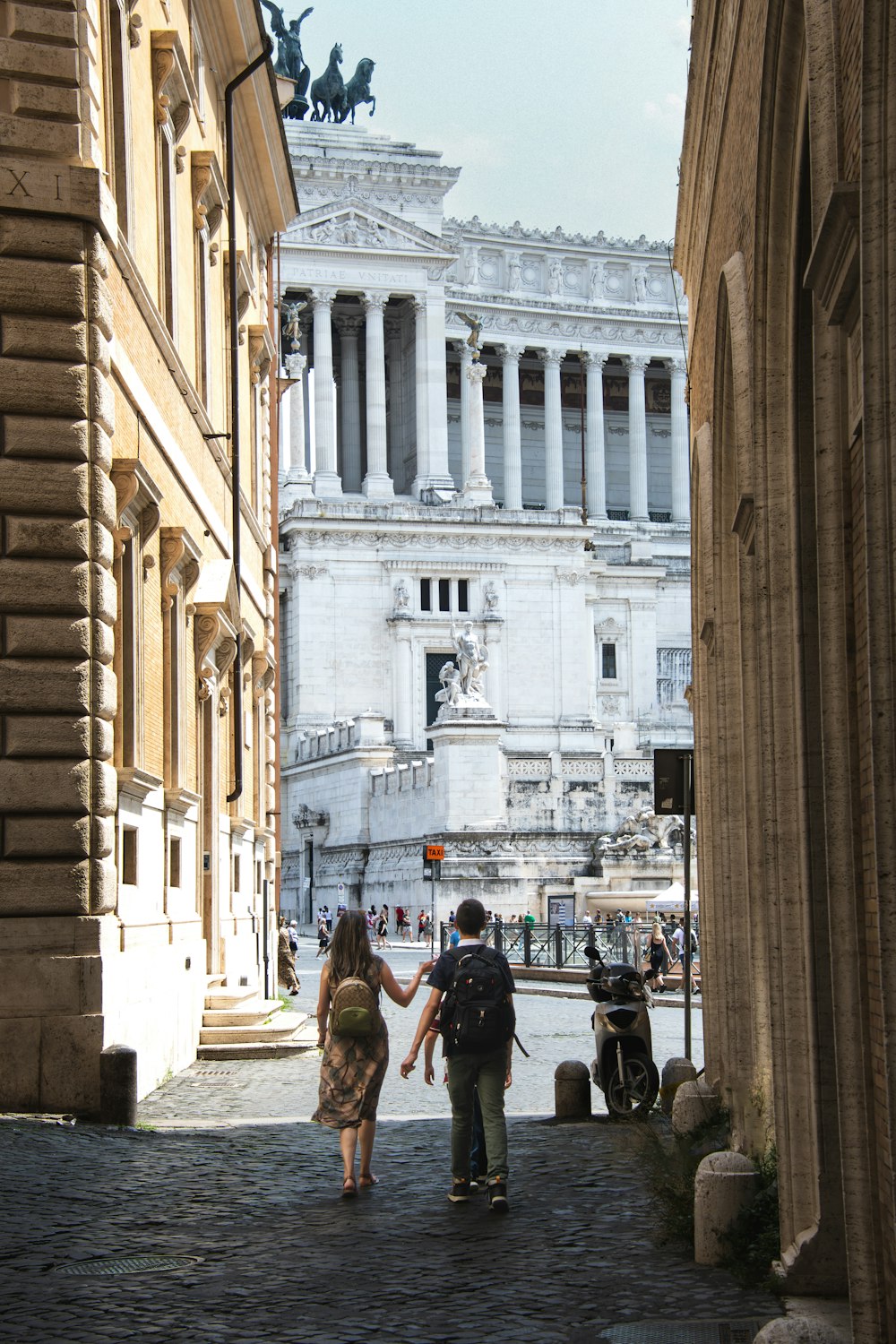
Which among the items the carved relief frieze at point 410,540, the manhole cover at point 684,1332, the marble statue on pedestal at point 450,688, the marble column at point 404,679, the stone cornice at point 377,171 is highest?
the stone cornice at point 377,171

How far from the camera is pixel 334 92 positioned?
304 feet

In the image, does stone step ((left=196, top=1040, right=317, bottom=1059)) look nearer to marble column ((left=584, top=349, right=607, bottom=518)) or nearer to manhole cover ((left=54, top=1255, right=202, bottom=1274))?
manhole cover ((left=54, top=1255, right=202, bottom=1274))

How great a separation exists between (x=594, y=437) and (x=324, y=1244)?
86110 millimetres

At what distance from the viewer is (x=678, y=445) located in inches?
3875

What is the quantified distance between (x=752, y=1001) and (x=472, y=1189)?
1811 millimetres

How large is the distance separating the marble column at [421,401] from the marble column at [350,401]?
387cm

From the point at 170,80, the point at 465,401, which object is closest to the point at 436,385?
the point at 465,401

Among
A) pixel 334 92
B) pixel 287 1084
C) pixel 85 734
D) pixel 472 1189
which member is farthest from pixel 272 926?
pixel 334 92

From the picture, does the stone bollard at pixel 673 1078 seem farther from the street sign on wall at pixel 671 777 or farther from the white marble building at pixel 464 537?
the white marble building at pixel 464 537

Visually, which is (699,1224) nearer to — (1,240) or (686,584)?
(1,240)

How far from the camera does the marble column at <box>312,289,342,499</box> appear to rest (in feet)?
266

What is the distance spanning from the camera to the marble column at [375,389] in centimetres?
8112

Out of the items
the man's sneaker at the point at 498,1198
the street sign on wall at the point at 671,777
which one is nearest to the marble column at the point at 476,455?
the street sign on wall at the point at 671,777

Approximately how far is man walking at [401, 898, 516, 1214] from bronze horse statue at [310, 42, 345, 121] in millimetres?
87302
